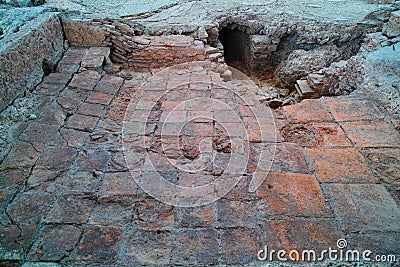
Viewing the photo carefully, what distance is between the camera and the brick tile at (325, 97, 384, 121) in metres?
2.94

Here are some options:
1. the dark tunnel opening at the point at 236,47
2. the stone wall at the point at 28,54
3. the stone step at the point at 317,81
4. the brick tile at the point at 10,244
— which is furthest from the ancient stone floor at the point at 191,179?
the dark tunnel opening at the point at 236,47

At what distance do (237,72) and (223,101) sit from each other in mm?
2664

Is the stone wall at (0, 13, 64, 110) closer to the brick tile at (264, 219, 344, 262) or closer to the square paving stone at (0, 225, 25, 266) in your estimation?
the square paving stone at (0, 225, 25, 266)

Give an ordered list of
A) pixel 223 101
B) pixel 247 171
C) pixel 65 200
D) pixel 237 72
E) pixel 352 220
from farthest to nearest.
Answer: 1. pixel 237 72
2. pixel 223 101
3. pixel 247 171
4. pixel 65 200
5. pixel 352 220

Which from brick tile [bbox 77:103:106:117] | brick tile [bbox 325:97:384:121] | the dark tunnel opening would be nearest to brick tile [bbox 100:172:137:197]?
brick tile [bbox 77:103:106:117]

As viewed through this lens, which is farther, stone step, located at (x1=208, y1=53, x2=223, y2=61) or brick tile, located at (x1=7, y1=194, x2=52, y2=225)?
stone step, located at (x1=208, y1=53, x2=223, y2=61)

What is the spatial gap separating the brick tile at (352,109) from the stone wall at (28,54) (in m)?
3.29

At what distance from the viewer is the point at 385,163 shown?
2383 mm

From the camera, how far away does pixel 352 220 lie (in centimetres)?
192

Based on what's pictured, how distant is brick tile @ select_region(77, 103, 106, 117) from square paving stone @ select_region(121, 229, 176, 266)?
153 centimetres

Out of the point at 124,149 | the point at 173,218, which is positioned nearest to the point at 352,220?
the point at 173,218

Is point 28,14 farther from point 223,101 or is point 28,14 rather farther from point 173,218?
point 173,218

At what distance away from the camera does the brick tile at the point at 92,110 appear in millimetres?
2999

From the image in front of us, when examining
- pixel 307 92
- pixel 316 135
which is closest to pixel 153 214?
pixel 316 135
